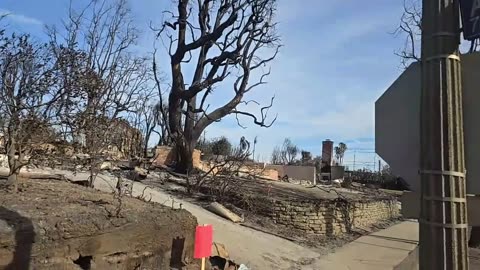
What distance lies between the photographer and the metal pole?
3.18m

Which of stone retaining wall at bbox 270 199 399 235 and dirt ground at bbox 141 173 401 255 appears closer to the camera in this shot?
dirt ground at bbox 141 173 401 255

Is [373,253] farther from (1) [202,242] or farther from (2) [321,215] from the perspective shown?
(1) [202,242]

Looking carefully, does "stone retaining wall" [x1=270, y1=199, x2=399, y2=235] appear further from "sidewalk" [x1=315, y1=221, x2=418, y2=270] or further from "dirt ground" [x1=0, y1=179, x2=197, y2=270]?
"dirt ground" [x1=0, y1=179, x2=197, y2=270]

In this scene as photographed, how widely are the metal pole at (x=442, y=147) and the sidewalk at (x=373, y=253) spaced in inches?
320

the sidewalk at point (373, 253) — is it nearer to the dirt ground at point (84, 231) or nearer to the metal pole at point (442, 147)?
the dirt ground at point (84, 231)

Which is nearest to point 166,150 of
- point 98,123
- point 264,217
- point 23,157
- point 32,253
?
point 264,217

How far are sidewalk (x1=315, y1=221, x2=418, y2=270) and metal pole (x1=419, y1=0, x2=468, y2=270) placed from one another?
26.7 ft

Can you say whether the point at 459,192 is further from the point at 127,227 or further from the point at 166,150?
the point at 166,150

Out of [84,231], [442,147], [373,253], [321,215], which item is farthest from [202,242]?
[321,215]

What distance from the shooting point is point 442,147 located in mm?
3266

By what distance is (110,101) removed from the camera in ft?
42.5

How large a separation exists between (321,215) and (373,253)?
2521mm

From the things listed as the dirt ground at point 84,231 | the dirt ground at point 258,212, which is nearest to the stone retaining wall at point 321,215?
the dirt ground at point 258,212

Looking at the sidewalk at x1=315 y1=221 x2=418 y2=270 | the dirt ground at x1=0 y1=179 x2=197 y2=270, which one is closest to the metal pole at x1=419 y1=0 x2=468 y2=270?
the dirt ground at x1=0 y1=179 x2=197 y2=270
